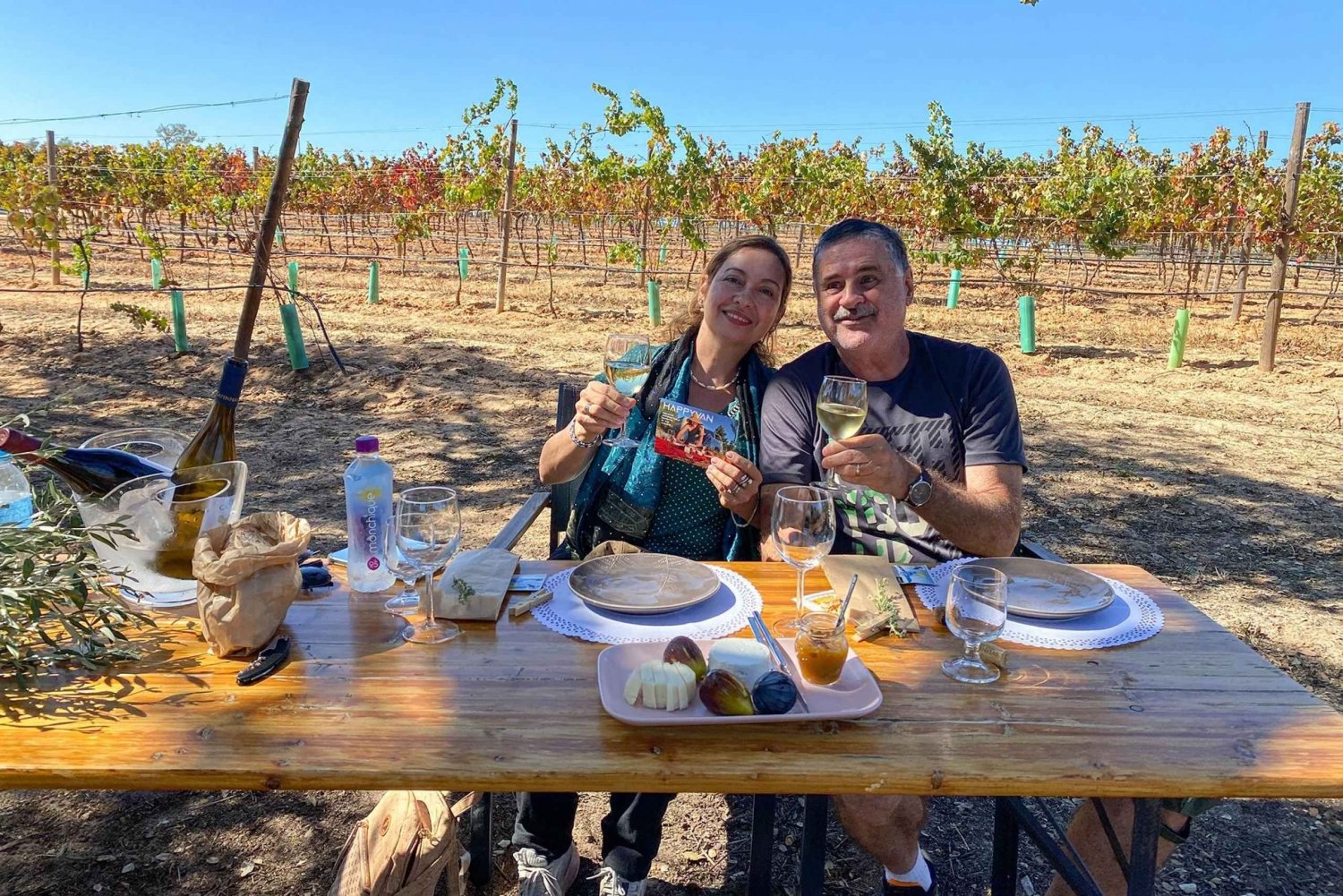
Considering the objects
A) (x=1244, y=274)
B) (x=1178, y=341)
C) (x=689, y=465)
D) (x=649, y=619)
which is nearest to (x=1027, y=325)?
(x=1178, y=341)

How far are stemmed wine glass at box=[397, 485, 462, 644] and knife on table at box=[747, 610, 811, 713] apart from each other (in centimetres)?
58

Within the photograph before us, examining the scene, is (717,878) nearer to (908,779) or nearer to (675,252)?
(908,779)

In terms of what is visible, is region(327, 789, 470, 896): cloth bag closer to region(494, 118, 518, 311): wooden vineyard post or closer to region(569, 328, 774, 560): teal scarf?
region(569, 328, 774, 560): teal scarf

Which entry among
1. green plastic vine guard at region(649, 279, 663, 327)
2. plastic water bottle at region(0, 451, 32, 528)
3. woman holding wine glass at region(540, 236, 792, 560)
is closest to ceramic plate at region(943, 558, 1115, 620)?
woman holding wine glass at region(540, 236, 792, 560)

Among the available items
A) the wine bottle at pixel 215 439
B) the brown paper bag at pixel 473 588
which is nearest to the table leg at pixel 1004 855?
the brown paper bag at pixel 473 588

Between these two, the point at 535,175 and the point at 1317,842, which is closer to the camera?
the point at 1317,842

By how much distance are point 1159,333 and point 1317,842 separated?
12220 mm

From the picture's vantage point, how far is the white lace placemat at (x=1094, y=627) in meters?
1.56

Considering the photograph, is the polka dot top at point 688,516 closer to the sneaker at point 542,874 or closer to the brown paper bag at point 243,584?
the sneaker at point 542,874

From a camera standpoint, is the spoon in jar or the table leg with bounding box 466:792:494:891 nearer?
the spoon in jar

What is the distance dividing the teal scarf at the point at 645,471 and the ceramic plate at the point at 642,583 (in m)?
0.55

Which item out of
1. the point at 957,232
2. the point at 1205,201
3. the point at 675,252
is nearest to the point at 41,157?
the point at 675,252

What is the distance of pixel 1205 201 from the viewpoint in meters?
15.0

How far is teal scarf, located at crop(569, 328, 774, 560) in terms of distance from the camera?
2.43m
